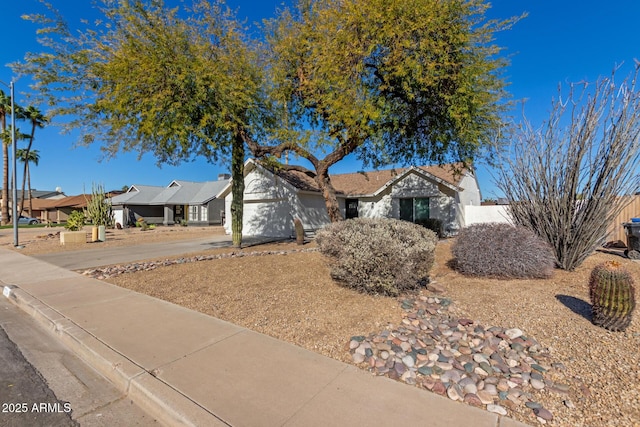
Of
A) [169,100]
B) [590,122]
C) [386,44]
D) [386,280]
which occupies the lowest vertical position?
[386,280]

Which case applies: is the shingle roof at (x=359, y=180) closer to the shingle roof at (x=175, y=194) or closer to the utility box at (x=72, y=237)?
the utility box at (x=72, y=237)

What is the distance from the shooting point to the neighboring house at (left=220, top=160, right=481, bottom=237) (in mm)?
17688

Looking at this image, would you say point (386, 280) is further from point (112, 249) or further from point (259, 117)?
point (112, 249)

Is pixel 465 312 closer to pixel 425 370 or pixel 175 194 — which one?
pixel 425 370

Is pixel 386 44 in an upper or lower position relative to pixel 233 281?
upper

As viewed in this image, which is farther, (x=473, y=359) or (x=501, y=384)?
(x=473, y=359)

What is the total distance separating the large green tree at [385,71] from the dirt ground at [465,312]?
14.6 ft

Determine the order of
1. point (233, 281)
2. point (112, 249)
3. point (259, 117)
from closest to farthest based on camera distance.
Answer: point (233, 281)
point (259, 117)
point (112, 249)

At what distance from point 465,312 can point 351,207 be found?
17.1 m

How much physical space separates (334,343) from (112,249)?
13.4 meters

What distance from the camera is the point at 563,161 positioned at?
7.21 meters

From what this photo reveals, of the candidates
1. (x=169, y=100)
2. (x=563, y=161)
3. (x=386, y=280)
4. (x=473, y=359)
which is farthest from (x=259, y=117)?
(x=473, y=359)

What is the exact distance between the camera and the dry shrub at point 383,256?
509 centimetres

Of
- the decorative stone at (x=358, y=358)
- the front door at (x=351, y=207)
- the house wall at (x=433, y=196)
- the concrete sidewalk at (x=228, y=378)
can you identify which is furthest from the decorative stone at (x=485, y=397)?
the front door at (x=351, y=207)
